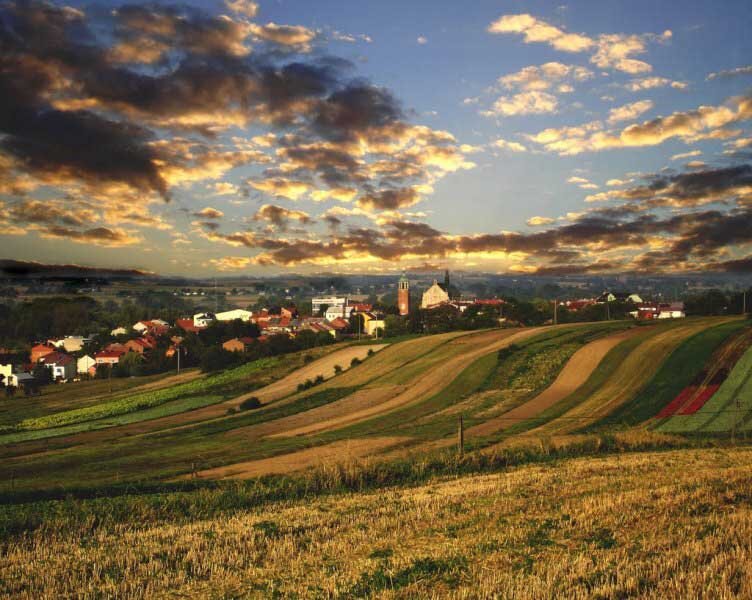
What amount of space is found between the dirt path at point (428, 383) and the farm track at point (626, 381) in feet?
61.3

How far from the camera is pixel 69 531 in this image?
55.2 ft

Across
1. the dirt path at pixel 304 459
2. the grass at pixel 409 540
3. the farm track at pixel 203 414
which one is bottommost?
the farm track at pixel 203 414

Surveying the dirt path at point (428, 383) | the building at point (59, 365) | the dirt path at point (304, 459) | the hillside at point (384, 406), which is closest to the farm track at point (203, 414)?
the hillside at point (384, 406)

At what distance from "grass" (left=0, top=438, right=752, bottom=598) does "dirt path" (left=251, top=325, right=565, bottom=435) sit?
34.4m

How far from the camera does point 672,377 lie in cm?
6031

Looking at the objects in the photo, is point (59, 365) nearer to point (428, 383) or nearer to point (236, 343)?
point (236, 343)

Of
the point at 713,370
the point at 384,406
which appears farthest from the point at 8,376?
the point at 713,370

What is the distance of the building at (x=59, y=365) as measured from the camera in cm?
14162

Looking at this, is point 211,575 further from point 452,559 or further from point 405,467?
point 405,467

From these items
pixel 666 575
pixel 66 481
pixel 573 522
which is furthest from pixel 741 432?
pixel 66 481

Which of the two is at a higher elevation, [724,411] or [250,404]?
[724,411]

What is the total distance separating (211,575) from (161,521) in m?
6.78

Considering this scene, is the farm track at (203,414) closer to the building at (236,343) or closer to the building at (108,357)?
the building at (236,343)

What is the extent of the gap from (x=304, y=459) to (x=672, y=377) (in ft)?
138
